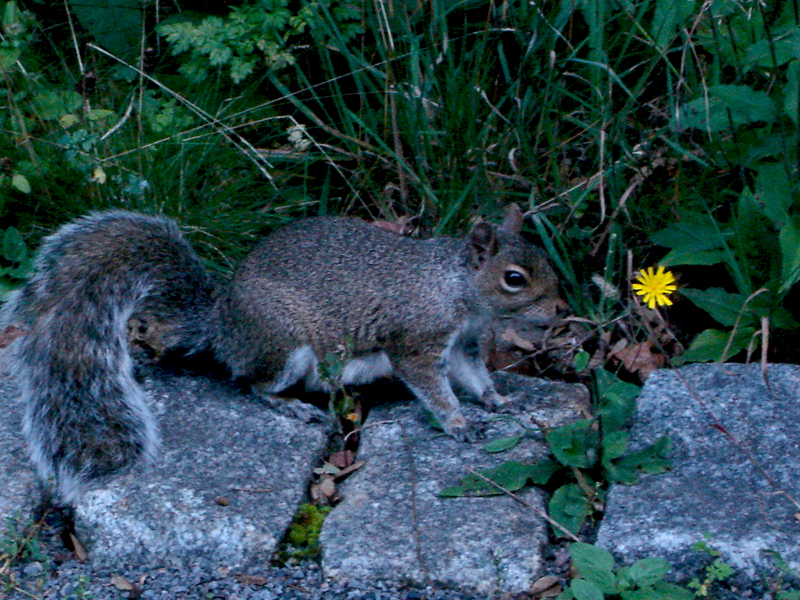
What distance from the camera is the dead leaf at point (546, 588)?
2.08 meters

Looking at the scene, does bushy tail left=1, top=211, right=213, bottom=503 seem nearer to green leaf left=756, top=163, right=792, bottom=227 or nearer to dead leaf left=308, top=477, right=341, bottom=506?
dead leaf left=308, top=477, right=341, bottom=506

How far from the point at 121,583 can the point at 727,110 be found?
194 cm

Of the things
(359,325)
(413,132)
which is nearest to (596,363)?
(359,325)

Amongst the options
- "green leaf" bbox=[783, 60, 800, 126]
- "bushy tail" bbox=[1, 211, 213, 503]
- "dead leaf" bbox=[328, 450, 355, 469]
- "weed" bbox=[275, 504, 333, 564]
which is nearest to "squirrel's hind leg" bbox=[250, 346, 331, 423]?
"dead leaf" bbox=[328, 450, 355, 469]

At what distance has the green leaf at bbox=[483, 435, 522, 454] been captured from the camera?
246 centimetres

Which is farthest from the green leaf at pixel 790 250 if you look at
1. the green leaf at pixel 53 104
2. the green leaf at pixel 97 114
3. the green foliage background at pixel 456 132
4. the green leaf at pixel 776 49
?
the green leaf at pixel 53 104

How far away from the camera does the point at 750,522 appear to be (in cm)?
212

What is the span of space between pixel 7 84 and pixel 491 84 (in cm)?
177

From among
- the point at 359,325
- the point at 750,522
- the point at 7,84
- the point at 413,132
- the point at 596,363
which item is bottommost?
the point at 596,363

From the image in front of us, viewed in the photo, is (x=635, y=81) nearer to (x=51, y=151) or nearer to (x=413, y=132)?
(x=413, y=132)

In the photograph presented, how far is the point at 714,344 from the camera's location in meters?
2.92

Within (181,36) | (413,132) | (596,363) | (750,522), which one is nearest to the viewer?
(750,522)

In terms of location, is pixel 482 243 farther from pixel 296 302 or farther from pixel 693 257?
pixel 693 257

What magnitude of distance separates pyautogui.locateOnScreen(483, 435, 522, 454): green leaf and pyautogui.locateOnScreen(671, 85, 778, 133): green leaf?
1037mm
